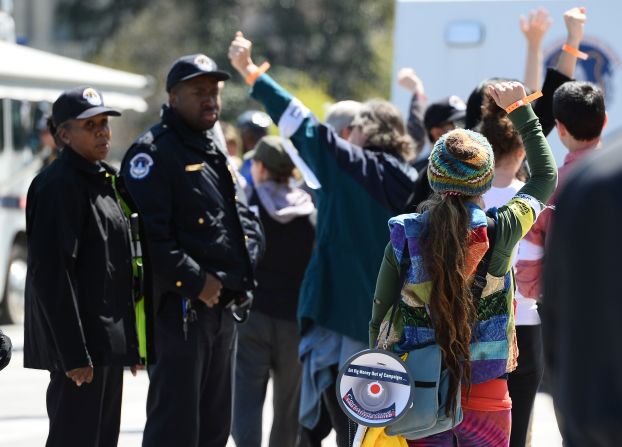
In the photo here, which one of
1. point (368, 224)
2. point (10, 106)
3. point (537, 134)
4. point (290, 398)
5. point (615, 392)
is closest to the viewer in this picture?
point (615, 392)

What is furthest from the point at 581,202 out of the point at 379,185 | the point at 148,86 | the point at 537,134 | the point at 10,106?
the point at 148,86

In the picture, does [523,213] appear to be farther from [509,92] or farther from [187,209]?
[187,209]

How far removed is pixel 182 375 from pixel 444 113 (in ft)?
5.89

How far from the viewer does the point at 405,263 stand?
11.9ft

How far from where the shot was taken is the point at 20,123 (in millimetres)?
12969

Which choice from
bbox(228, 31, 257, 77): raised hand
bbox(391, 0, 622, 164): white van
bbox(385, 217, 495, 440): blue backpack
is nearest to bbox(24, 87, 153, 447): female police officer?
bbox(228, 31, 257, 77): raised hand

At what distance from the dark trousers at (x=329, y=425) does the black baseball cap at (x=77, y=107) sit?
1.61m

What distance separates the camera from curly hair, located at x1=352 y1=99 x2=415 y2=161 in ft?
17.1

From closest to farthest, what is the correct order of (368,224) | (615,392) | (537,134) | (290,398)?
1. (615,392)
2. (537,134)
3. (368,224)
4. (290,398)

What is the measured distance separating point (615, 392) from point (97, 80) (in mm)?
12470

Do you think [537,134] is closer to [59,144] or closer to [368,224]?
[368,224]

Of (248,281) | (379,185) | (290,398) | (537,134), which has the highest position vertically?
(537,134)

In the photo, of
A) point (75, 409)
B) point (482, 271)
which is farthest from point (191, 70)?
point (482, 271)

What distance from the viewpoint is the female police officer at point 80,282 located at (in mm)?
4266
